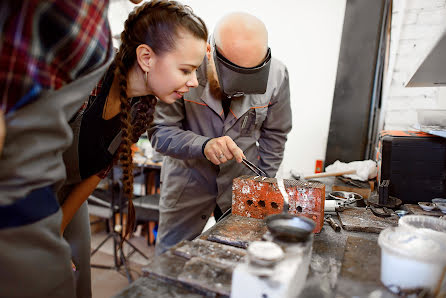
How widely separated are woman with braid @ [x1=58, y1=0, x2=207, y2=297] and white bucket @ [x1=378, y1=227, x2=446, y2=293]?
92cm

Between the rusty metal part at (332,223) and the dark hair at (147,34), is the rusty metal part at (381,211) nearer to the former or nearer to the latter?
the rusty metal part at (332,223)

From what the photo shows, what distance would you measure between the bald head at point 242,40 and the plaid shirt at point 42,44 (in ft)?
2.45

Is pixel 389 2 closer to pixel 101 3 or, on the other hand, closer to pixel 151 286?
pixel 101 3

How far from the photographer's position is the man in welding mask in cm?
137

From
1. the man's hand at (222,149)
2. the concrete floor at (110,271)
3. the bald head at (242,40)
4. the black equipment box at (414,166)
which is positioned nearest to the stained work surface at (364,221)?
the black equipment box at (414,166)

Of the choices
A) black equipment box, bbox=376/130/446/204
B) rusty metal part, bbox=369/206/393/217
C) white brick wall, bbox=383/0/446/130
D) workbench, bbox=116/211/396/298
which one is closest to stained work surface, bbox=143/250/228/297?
workbench, bbox=116/211/396/298

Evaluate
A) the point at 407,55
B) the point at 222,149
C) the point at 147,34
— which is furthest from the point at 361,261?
the point at 407,55

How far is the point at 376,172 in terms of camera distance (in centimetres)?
181

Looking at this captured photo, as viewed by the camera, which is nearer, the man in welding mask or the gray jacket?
the man in welding mask

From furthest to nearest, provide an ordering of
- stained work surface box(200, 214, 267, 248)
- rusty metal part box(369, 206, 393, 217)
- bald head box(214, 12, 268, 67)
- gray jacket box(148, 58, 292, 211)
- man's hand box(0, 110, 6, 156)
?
gray jacket box(148, 58, 292, 211)
bald head box(214, 12, 268, 67)
rusty metal part box(369, 206, 393, 217)
stained work surface box(200, 214, 267, 248)
man's hand box(0, 110, 6, 156)

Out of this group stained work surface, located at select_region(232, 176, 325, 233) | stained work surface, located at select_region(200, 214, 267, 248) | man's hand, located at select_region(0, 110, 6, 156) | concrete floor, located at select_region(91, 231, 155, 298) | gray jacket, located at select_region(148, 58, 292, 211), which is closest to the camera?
man's hand, located at select_region(0, 110, 6, 156)

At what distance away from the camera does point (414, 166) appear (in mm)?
1433

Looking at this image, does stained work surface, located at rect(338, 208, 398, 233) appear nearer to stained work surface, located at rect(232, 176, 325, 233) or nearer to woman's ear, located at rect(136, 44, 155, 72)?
stained work surface, located at rect(232, 176, 325, 233)

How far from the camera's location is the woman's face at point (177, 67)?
1158 millimetres
